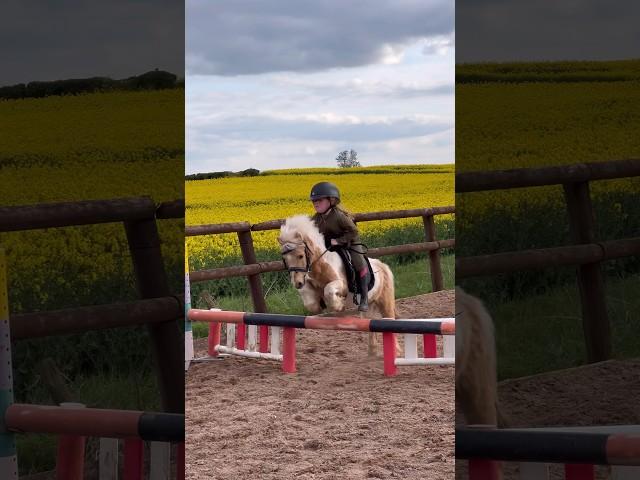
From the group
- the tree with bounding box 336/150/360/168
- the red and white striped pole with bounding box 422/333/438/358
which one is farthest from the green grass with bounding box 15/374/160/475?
the tree with bounding box 336/150/360/168

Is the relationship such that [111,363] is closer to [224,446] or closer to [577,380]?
[577,380]

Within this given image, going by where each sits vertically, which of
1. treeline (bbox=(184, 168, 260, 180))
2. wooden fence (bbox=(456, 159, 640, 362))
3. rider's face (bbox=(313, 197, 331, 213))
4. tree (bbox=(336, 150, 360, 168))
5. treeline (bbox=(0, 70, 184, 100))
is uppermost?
tree (bbox=(336, 150, 360, 168))

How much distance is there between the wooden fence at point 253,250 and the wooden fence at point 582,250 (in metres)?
3.50

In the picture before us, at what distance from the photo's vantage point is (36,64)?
1754 mm

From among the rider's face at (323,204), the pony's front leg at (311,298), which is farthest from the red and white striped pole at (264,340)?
the rider's face at (323,204)

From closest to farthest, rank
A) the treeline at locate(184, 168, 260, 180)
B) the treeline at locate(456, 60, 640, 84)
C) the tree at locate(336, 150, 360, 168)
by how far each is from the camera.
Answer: the treeline at locate(456, 60, 640, 84) < the treeline at locate(184, 168, 260, 180) < the tree at locate(336, 150, 360, 168)

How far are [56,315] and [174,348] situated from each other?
0.83 feet

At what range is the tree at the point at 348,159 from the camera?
10438 millimetres

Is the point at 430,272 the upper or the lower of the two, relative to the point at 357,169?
lower

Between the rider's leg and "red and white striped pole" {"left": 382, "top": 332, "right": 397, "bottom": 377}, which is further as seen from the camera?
the rider's leg

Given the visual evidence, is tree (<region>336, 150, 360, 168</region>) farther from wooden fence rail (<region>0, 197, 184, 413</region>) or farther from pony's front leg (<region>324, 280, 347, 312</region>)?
wooden fence rail (<region>0, 197, 184, 413</region>)

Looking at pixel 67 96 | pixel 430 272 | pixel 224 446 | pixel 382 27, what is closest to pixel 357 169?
pixel 382 27

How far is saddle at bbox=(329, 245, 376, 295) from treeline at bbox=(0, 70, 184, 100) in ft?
10.1

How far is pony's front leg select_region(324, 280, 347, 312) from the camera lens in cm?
485
